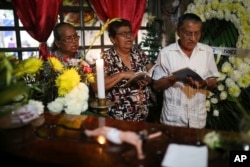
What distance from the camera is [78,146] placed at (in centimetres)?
108

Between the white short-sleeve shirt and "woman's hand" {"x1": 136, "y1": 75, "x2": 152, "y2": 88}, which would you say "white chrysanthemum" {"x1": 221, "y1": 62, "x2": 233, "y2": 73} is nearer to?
the white short-sleeve shirt

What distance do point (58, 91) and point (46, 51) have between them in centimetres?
151

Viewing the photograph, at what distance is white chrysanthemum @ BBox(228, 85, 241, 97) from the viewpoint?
2529mm

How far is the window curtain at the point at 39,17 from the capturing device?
2816mm

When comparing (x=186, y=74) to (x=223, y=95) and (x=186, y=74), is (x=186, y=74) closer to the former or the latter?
(x=186, y=74)

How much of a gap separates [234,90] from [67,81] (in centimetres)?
172

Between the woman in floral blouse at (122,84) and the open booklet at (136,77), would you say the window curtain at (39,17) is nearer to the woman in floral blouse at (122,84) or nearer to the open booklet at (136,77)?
the woman in floral blouse at (122,84)

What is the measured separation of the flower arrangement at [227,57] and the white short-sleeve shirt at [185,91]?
572 millimetres

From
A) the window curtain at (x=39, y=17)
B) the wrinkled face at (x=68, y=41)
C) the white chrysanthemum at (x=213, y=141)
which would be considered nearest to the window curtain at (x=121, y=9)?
the window curtain at (x=39, y=17)

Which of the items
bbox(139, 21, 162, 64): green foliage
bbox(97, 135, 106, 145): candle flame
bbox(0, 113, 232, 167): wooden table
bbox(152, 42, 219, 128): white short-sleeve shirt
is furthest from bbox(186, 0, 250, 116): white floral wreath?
bbox(97, 135, 106, 145): candle flame

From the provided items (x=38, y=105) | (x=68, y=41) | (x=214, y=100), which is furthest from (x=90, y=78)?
(x=214, y=100)

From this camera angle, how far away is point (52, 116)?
146 centimetres

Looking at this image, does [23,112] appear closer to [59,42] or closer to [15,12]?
[59,42]

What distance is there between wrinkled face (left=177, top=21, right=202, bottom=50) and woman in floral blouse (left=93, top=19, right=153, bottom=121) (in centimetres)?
38
